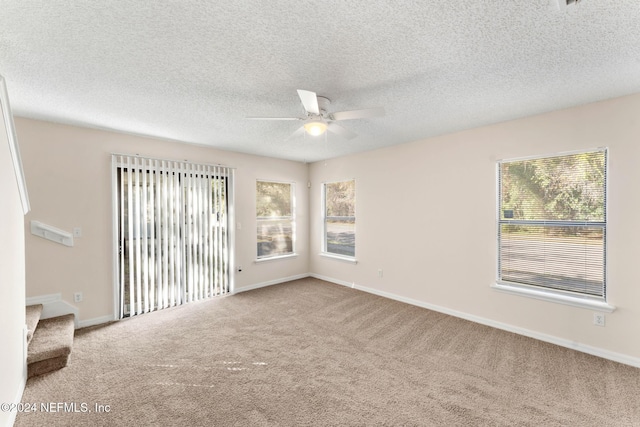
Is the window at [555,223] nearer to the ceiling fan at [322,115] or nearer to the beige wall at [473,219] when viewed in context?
the beige wall at [473,219]

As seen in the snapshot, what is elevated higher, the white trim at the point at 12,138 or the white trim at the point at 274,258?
the white trim at the point at 12,138

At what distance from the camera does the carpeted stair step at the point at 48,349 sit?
2.36m

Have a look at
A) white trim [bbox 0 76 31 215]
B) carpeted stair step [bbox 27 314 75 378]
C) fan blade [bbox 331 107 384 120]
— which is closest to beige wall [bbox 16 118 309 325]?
carpeted stair step [bbox 27 314 75 378]

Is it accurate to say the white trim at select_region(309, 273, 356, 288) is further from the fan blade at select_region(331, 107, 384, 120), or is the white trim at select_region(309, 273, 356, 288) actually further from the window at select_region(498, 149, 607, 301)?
the fan blade at select_region(331, 107, 384, 120)

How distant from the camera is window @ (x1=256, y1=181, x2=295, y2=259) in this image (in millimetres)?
5215

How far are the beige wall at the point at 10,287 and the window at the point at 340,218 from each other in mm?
4269

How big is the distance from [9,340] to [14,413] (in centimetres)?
56

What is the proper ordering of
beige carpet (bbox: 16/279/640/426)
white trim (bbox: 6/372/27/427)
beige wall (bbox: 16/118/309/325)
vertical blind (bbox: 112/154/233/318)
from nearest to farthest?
1. white trim (bbox: 6/372/27/427)
2. beige carpet (bbox: 16/279/640/426)
3. beige wall (bbox: 16/118/309/325)
4. vertical blind (bbox: 112/154/233/318)

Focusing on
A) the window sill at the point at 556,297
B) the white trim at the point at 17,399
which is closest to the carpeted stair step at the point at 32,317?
the white trim at the point at 17,399

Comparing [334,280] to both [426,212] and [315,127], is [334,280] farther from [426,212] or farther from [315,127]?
[315,127]

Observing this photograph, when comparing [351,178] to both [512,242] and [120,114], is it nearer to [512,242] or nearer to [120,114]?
[512,242]

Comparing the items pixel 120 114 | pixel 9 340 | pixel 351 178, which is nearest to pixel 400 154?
pixel 351 178

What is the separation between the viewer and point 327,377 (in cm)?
235

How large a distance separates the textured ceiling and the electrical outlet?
7.07ft
